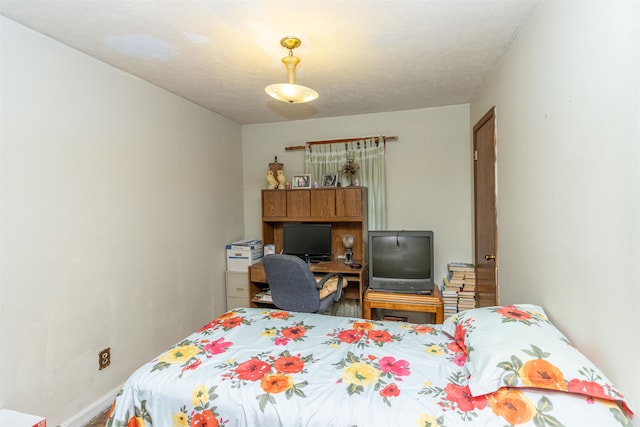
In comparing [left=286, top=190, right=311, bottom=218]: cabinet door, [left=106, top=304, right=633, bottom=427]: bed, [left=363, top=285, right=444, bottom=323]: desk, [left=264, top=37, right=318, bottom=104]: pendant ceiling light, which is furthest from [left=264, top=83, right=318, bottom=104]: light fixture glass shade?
[left=363, top=285, right=444, bottom=323]: desk

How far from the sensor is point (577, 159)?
131cm

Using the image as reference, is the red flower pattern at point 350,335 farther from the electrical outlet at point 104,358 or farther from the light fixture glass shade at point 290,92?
the electrical outlet at point 104,358

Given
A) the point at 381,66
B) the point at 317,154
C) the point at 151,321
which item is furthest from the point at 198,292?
the point at 381,66

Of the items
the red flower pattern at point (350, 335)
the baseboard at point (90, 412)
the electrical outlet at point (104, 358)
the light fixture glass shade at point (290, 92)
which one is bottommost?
the baseboard at point (90, 412)

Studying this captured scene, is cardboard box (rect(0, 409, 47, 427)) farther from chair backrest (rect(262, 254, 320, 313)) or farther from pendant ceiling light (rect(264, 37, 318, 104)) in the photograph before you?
pendant ceiling light (rect(264, 37, 318, 104))

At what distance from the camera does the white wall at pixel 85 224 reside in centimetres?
173

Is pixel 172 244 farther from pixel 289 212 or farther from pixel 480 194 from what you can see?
pixel 480 194

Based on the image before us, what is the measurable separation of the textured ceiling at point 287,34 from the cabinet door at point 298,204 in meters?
1.14

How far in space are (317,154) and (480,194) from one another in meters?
1.83

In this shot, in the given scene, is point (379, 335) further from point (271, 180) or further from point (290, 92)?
point (271, 180)

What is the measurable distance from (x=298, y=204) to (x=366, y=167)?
894 millimetres

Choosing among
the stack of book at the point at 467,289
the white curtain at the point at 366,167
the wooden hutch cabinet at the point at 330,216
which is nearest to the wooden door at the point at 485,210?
the stack of book at the point at 467,289

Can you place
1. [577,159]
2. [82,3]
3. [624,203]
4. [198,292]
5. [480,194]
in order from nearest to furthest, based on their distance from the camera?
1. [624,203]
2. [577,159]
3. [82,3]
4. [480,194]
5. [198,292]

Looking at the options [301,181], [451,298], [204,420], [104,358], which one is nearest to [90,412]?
[104,358]
